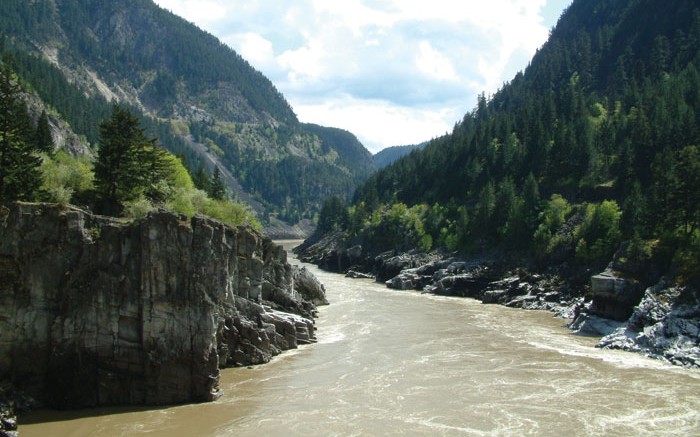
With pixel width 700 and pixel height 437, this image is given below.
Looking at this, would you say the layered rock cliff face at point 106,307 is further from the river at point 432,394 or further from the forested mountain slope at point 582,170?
the forested mountain slope at point 582,170

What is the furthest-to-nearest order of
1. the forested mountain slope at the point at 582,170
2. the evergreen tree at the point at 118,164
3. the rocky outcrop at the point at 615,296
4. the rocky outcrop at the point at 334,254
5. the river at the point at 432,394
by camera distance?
the rocky outcrop at the point at 334,254, the forested mountain slope at the point at 582,170, the rocky outcrop at the point at 615,296, the evergreen tree at the point at 118,164, the river at the point at 432,394

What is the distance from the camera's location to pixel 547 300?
67.9 metres

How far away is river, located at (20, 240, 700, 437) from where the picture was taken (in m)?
26.9

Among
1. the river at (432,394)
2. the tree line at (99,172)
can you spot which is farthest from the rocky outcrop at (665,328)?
the tree line at (99,172)

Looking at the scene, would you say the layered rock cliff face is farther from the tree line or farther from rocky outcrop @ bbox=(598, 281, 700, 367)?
rocky outcrop @ bbox=(598, 281, 700, 367)

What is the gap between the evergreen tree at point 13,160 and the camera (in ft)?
105

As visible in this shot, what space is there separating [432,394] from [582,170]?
230 feet

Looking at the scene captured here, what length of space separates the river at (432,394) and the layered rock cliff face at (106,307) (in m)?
1.36

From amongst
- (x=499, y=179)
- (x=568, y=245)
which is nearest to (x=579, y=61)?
(x=499, y=179)

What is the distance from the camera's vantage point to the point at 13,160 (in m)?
32.6

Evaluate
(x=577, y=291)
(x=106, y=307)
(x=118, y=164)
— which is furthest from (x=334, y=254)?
(x=106, y=307)

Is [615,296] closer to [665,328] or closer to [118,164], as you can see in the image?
[665,328]

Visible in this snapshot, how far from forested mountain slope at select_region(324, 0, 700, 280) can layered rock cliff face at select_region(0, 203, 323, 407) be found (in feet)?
134

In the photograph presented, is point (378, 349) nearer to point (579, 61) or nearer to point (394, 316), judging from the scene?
point (394, 316)
